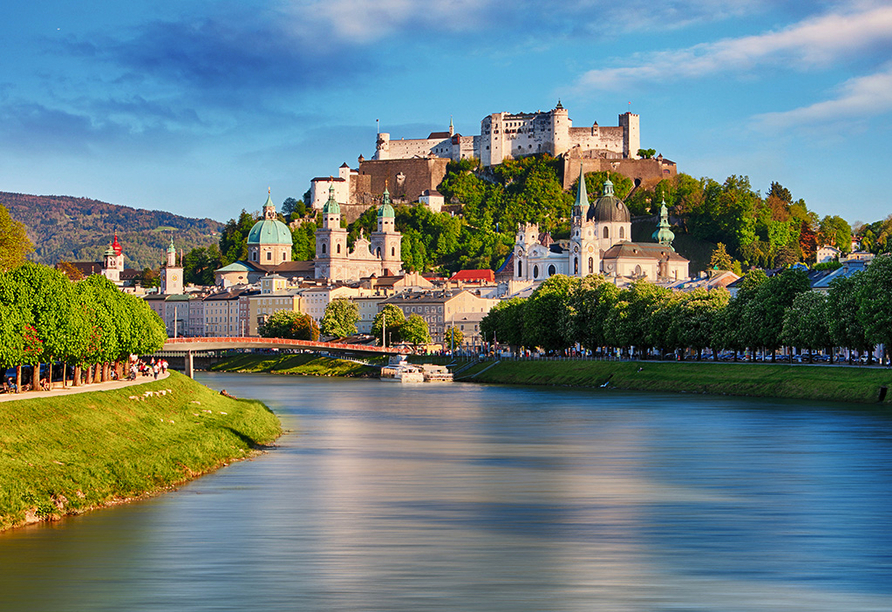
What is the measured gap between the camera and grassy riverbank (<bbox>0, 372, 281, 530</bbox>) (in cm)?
2253

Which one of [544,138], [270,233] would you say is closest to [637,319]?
[544,138]

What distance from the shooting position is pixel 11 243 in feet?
186

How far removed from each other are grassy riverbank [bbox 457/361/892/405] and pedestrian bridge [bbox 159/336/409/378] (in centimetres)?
1490

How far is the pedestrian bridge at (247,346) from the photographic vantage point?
82.7 m

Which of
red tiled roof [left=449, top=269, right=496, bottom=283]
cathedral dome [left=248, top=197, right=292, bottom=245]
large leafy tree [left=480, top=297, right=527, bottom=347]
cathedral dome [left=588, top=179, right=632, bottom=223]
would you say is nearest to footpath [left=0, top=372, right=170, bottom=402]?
large leafy tree [left=480, top=297, right=527, bottom=347]

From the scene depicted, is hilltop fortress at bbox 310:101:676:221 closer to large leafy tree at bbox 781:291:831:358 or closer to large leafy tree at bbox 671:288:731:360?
large leafy tree at bbox 671:288:731:360

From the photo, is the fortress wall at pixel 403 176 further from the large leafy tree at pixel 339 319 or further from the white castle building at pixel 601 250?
the large leafy tree at pixel 339 319

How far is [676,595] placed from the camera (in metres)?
17.5

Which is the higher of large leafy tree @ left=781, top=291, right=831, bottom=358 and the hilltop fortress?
the hilltop fortress

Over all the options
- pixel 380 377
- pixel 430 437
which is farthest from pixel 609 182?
pixel 430 437

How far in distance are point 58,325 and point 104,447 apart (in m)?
11.3

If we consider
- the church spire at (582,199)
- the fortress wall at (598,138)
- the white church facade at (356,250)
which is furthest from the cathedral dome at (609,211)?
the white church facade at (356,250)

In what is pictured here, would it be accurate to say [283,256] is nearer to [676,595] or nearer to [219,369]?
[219,369]

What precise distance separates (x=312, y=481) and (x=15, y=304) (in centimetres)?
1287
